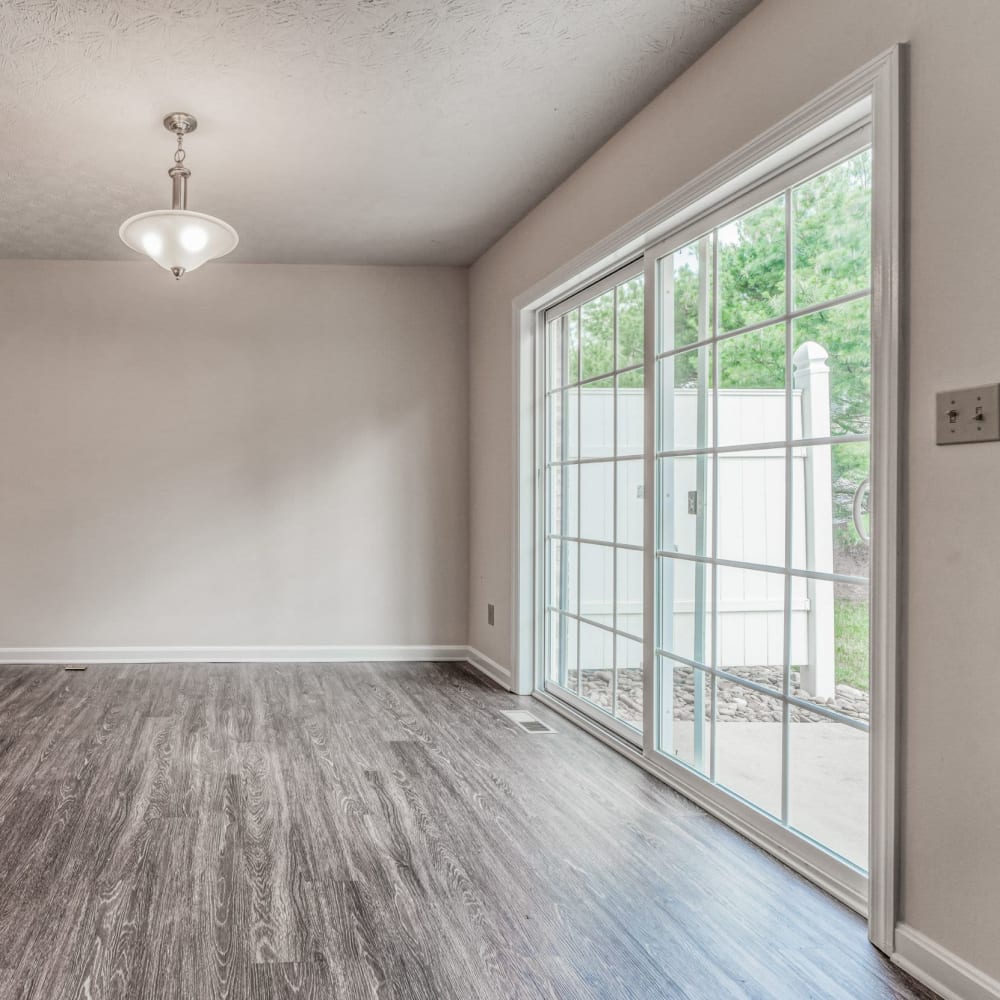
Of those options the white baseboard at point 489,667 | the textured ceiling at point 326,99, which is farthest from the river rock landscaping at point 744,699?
the textured ceiling at point 326,99

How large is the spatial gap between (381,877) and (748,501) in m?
1.49

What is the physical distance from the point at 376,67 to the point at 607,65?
75 centimetres

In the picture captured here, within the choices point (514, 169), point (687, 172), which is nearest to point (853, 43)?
point (687, 172)

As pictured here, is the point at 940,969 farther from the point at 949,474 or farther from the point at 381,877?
the point at 381,877

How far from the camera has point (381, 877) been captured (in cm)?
215

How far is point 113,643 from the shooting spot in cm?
505

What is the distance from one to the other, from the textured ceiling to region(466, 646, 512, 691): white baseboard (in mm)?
2395

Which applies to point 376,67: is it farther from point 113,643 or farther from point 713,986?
point 113,643

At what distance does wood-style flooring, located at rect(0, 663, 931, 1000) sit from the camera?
1.70 m

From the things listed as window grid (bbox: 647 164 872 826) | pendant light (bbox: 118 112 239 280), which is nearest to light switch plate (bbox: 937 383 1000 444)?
window grid (bbox: 647 164 872 826)

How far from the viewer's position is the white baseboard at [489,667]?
175 inches

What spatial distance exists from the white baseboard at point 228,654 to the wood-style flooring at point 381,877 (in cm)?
147

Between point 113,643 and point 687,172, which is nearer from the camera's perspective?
point 687,172

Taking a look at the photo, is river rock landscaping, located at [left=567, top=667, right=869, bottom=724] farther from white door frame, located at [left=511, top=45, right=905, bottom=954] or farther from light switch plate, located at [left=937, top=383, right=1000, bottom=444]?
light switch plate, located at [left=937, top=383, right=1000, bottom=444]
